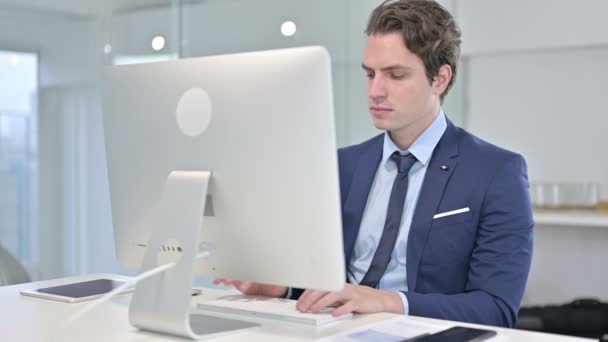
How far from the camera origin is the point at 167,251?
5.28ft

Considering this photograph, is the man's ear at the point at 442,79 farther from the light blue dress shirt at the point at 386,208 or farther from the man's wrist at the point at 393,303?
the man's wrist at the point at 393,303

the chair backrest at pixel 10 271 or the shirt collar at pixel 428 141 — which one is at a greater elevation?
the shirt collar at pixel 428 141

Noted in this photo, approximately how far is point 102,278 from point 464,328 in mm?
1129

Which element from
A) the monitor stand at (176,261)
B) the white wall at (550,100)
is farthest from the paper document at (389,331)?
the white wall at (550,100)

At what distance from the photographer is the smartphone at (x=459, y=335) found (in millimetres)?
1497

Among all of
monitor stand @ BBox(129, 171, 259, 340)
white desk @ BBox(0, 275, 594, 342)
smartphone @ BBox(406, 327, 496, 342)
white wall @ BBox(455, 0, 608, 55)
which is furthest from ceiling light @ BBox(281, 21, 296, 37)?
smartphone @ BBox(406, 327, 496, 342)

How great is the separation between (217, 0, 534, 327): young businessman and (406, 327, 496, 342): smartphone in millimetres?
353

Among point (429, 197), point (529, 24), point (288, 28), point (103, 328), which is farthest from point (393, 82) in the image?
point (529, 24)

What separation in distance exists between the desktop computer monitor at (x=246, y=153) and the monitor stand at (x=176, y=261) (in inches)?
1.7

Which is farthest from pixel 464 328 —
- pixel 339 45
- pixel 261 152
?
pixel 339 45

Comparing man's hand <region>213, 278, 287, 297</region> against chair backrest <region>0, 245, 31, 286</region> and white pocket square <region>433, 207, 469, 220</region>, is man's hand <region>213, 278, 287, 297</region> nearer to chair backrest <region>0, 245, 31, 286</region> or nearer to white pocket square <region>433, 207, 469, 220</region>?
white pocket square <region>433, 207, 469, 220</region>

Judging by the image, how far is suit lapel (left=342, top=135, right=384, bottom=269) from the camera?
7.30 ft

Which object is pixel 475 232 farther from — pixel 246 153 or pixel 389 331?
pixel 246 153

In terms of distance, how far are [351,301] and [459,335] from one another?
292mm
